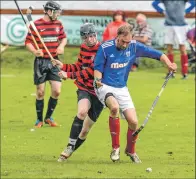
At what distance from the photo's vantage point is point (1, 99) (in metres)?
21.9

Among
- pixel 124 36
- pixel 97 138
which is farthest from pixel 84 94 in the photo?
pixel 97 138

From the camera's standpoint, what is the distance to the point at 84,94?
46.4 ft

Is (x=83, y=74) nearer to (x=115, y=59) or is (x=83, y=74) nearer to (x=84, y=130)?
(x=115, y=59)

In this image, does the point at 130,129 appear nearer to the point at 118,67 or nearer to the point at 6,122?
the point at 118,67

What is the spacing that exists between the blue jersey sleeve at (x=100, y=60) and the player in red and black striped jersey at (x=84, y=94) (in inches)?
19.3

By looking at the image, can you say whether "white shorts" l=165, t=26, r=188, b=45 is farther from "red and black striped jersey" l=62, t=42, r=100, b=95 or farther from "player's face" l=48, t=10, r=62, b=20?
"red and black striped jersey" l=62, t=42, r=100, b=95

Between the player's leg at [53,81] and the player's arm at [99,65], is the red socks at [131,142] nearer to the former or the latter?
the player's arm at [99,65]

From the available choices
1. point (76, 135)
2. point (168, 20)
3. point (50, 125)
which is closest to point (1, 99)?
point (50, 125)

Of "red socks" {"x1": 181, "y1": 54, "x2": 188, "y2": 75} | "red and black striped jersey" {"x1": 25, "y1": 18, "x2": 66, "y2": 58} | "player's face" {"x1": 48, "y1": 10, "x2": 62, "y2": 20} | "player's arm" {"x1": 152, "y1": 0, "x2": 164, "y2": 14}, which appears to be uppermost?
"player's face" {"x1": 48, "y1": 10, "x2": 62, "y2": 20}

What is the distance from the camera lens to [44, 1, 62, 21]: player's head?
56.4 ft

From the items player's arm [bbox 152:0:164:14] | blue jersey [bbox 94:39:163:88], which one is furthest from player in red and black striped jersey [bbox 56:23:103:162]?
player's arm [bbox 152:0:164:14]

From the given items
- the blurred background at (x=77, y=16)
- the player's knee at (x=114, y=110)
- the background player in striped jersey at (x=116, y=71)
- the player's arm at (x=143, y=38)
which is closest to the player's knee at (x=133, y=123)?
the background player in striped jersey at (x=116, y=71)

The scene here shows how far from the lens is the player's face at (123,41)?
43.6 ft

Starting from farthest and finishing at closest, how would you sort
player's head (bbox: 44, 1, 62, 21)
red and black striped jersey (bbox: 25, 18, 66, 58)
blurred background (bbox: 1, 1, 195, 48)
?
blurred background (bbox: 1, 1, 195, 48), red and black striped jersey (bbox: 25, 18, 66, 58), player's head (bbox: 44, 1, 62, 21)
